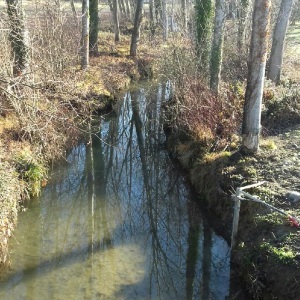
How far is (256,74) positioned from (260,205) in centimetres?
324

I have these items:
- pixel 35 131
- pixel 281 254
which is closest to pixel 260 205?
pixel 281 254

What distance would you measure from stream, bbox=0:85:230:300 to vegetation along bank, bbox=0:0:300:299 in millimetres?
550

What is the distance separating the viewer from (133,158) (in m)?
14.4

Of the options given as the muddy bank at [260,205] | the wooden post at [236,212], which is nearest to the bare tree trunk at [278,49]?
the muddy bank at [260,205]

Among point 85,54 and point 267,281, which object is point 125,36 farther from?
point 267,281

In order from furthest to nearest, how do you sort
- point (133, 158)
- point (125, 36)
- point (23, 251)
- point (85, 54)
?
point (125, 36) < point (85, 54) < point (133, 158) < point (23, 251)

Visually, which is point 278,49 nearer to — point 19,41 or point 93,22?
point 19,41

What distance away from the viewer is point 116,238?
9.76 meters

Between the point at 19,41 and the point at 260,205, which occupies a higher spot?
the point at 19,41

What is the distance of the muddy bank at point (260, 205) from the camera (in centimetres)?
713

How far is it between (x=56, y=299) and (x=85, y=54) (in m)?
14.0

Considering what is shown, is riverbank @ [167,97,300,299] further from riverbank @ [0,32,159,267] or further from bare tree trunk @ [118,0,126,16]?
bare tree trunk @ [118,0,126,16]

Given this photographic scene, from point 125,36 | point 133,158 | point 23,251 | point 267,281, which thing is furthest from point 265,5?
point 125,36

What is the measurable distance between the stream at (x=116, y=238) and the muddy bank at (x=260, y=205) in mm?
629
